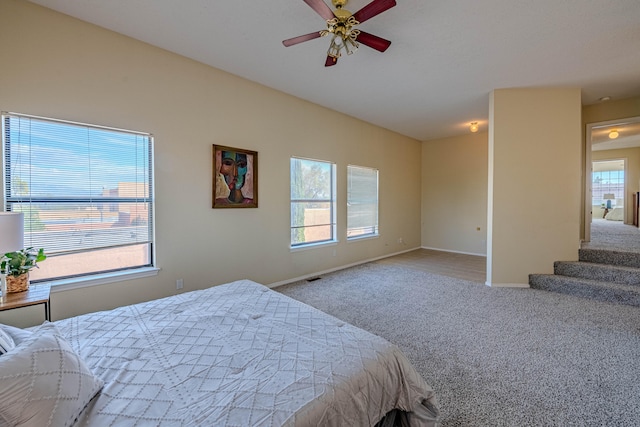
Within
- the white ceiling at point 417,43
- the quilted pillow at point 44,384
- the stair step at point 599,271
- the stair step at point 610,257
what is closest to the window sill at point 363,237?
the white ceiling at point 417,43

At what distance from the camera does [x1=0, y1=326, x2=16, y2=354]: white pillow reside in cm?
106

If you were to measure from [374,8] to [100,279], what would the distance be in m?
3.40

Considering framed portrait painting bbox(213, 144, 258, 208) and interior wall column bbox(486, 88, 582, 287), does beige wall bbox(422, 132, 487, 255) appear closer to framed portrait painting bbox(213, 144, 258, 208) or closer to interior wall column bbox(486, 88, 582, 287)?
interior wall column bbox(486, 88, 582, 287)

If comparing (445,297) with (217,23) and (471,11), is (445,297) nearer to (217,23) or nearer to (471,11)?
(471,11)

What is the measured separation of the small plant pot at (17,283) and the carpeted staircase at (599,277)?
5.91 metres

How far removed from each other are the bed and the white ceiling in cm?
256

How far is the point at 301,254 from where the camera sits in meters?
4.51

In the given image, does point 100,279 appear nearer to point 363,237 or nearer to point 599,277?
point 363,237

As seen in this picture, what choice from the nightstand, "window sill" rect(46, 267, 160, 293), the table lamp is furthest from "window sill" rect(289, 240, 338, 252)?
the table lamp

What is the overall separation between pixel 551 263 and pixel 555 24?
3.31 metres

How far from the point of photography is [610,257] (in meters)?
→ 3.98

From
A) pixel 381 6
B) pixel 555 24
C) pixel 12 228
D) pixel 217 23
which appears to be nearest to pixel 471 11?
pixel 555 24

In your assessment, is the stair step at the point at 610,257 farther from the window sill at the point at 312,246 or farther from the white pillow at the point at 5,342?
the white pillow at the point at 5,342

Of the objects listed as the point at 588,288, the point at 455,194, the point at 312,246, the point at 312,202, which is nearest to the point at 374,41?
the point at 312,202
